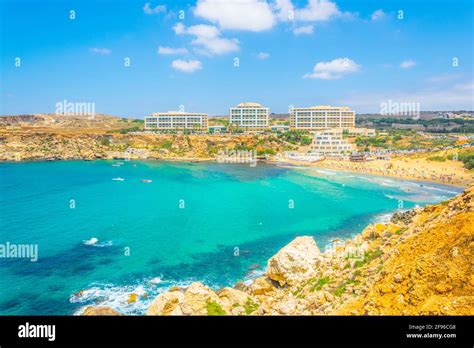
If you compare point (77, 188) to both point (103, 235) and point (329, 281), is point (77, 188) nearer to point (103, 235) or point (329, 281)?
point (103, 235)

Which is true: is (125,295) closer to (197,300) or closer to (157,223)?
(197,300)

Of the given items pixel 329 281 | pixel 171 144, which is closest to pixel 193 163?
pixel 171 144

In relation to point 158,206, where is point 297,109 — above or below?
above

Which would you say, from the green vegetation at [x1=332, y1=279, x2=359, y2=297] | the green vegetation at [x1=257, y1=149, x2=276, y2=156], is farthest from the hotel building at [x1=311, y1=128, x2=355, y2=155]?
the green vegetation at [x1=332, y1=279, x2=359, y2=297]

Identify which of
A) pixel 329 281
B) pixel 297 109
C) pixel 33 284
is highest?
pixel 297 109

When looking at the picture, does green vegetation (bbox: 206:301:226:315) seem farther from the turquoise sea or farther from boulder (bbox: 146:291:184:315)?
the turquoise sea
